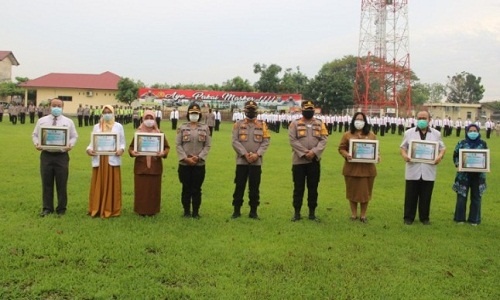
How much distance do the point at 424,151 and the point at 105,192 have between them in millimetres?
4691

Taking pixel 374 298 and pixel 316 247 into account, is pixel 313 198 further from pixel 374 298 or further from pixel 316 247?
pixel 374 298

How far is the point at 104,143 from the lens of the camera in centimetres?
705

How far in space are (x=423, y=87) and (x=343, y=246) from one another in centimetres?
8418

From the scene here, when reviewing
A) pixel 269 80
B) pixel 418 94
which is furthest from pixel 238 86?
pixel 418 94

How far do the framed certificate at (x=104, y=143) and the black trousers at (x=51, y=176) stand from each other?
542 millimetres

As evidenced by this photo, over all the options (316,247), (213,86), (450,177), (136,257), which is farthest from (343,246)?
(213,86)

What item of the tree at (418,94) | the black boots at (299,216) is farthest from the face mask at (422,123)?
the tree at (418,94)

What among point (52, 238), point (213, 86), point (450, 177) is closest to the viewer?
point (52, 238)

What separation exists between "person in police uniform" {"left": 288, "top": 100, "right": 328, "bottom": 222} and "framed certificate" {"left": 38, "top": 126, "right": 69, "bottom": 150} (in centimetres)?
329

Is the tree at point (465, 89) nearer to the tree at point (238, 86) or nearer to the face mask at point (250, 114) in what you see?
the tree at point (238, 86)

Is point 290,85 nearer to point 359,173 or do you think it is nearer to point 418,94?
point 418,94

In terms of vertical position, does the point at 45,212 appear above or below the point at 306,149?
below

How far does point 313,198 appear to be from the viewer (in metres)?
7.42

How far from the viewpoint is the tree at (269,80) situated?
5406 centimetres
